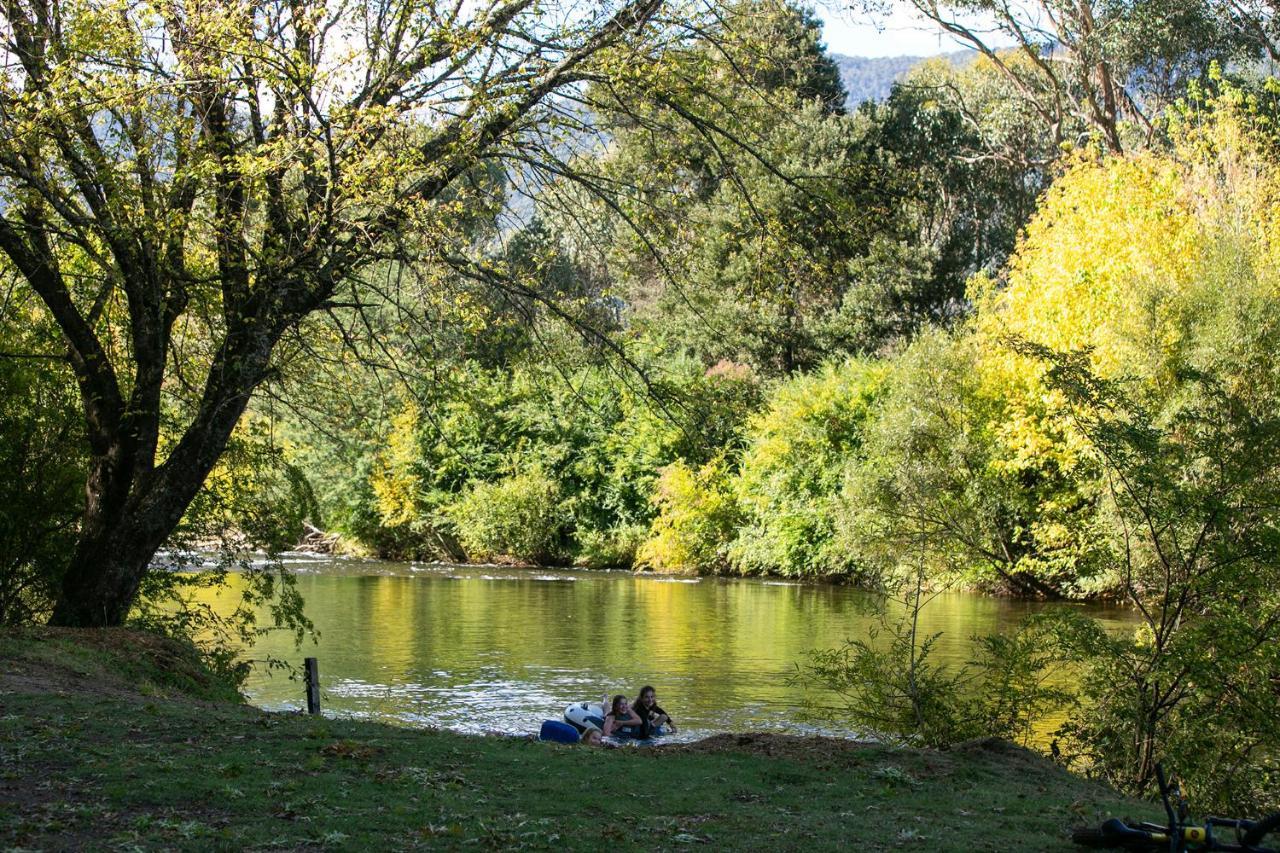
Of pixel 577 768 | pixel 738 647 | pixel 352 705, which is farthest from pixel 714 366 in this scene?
pixel 577 768

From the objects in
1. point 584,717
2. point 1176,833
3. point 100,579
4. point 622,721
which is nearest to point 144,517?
point 100,579

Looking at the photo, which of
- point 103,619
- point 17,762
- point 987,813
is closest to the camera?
point 17,762

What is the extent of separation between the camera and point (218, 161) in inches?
427

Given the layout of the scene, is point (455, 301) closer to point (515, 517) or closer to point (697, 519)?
point (697, 519)

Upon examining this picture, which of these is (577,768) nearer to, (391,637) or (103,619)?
(103,619)

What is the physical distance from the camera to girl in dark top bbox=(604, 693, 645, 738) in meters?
14.6

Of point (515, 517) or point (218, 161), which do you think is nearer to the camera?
point (218, 161)

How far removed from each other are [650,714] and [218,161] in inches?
339

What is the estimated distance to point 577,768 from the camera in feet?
26.7

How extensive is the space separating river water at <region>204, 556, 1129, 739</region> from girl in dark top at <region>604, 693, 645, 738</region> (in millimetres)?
875

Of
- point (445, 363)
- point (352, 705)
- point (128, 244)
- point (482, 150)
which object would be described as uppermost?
point (482, 150)

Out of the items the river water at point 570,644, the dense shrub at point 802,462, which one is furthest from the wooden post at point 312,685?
the dense shrub at point 802,462

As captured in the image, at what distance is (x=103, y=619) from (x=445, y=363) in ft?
14.4

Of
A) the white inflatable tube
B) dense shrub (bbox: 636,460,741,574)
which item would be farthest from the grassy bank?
dense shrub (bbox: 636,460,741,574)
